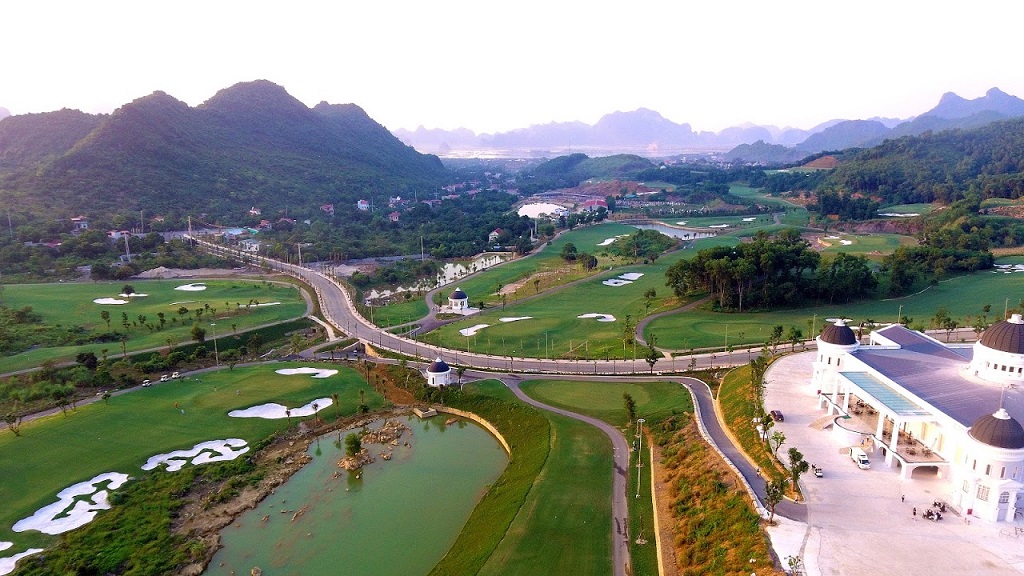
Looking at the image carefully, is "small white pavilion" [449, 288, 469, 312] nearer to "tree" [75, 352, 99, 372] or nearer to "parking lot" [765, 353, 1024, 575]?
"tree" [75, 352, 99, 372]

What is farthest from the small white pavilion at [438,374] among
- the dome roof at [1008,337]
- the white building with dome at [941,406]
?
the dome roof at [1008,337]

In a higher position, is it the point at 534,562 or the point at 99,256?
the point at 99,256

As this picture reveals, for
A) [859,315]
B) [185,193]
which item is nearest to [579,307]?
[859,315]

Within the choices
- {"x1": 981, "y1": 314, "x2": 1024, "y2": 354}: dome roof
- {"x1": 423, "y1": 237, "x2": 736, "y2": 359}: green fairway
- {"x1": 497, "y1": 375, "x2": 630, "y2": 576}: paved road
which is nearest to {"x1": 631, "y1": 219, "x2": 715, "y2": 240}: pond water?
{"x1": 423, "y1": 237, "x2": 736, "y2": 359}: green fairway

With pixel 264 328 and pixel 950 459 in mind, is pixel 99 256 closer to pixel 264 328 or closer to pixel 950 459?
pixel 264 328

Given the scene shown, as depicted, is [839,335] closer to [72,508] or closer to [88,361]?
[72,508]

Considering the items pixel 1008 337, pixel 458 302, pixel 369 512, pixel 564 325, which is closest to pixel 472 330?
pixel 564 325
